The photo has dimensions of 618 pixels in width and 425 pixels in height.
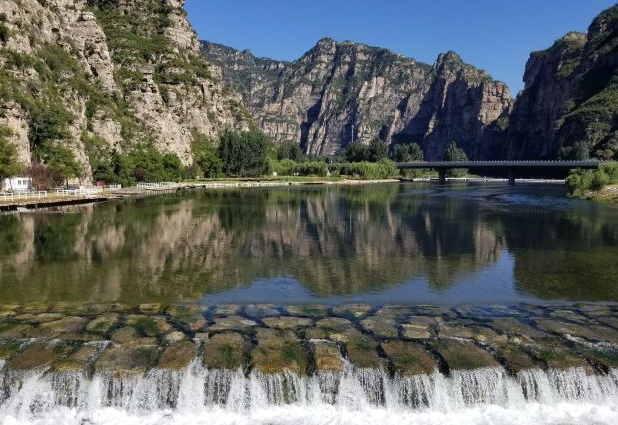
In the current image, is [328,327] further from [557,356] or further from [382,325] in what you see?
[557,356]

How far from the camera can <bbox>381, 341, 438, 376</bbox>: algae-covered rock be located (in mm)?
17062

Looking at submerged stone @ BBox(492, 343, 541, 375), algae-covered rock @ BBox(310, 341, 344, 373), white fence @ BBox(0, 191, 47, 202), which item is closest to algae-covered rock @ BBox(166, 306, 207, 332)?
algae-covered rock @ BBox(310, 341, 344, 373)

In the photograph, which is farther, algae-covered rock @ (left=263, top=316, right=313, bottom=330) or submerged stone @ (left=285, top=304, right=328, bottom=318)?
submerged stone @ (left=285, top=304, right=328, bottom=318)

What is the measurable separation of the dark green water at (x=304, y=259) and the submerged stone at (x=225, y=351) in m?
6.19

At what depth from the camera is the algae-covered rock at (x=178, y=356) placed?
17.1 meters

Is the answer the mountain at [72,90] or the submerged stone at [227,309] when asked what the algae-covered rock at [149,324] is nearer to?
the submerged stone at [227,309]

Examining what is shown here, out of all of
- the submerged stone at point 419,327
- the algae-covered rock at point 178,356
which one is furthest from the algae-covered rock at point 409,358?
the algae-covered rock at point 178,356

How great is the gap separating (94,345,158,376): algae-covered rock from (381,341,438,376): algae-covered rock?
895 centimetres

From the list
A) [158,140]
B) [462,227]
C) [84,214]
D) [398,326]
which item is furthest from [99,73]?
[398,326]

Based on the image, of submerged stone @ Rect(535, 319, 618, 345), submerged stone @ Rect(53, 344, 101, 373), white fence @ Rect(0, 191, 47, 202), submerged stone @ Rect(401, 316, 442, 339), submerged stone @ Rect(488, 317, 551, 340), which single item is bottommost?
submerged stone @ Rect(53, 344, 101, 373)

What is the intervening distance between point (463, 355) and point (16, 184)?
9283cm

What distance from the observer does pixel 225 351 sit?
59.6 ft

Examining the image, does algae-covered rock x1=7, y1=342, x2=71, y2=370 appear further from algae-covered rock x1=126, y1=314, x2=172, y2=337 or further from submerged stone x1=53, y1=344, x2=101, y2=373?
algae-covered rock x1=126, y1=314, x2=172, y2=337

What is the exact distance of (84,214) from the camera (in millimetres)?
64625
